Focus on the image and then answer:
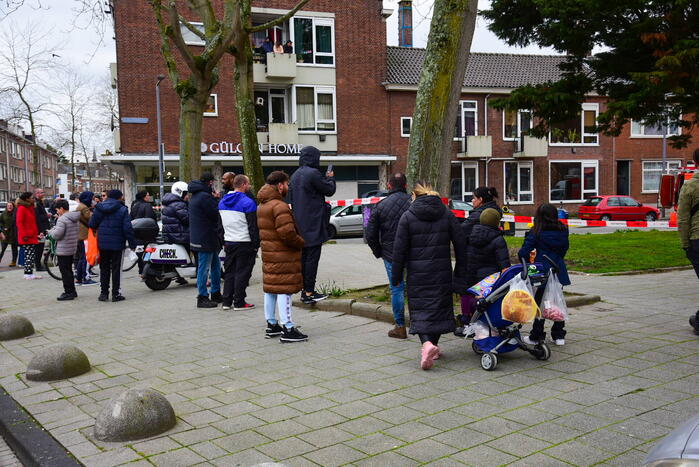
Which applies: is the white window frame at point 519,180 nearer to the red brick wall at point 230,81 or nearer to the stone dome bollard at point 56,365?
the red brick wall at point 230,81

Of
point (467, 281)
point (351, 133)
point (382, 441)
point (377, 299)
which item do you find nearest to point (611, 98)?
point (377, 299)

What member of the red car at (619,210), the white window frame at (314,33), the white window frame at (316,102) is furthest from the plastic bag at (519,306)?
the white window frame at (314,33)

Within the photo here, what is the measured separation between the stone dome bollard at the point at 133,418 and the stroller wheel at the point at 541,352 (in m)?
3.44

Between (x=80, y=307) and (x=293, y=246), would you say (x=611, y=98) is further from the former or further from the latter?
(x=80, y=307)

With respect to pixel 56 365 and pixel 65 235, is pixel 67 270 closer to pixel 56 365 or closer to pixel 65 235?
pixel 65 235

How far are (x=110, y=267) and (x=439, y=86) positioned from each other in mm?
6321

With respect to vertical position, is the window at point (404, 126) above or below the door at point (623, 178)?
above

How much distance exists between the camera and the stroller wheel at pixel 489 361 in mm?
5875

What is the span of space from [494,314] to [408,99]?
30106 mm

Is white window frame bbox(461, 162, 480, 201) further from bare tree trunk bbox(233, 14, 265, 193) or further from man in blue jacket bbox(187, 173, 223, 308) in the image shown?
man in blue jacket bbox(187, 173, 223, 308)

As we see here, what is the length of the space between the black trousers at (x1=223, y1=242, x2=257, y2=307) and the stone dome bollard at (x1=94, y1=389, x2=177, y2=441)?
445cm

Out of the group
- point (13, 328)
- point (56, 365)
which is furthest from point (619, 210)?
point (56, 365)

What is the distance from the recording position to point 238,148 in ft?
105

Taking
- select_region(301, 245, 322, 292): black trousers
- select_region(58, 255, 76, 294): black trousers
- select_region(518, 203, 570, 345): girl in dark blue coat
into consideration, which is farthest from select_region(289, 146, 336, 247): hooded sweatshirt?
select_region(58, 255, 76, 294): black trousers
